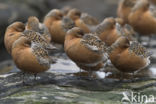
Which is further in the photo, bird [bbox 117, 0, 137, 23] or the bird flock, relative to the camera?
bird [bbox 117, 0, 137, 23]

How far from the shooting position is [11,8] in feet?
61.0

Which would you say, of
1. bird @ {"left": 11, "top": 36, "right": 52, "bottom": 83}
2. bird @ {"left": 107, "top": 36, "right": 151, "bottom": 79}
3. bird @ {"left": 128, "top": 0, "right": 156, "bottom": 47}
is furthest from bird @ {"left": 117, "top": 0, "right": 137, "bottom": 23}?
bird @ {"left": 11, "top": 36, "right": 52, "bottom": 83}

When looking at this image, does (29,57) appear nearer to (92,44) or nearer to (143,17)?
(92,44)

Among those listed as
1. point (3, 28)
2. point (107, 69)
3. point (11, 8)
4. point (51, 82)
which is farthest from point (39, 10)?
point (51, 82)

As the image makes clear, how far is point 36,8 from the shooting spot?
20703mm

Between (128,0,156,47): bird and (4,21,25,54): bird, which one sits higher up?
(128,0,156,47): bird

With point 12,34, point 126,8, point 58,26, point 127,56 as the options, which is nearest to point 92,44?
point 127,56

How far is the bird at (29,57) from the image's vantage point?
8039 millimetres

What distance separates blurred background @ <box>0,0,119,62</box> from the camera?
17109 mm

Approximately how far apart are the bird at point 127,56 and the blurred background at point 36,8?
26.4 feet

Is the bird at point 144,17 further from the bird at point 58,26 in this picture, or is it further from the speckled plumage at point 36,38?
the speckled plumage at point 36,38

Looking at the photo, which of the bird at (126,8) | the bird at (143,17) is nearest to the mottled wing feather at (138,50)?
the bird at (143,17)

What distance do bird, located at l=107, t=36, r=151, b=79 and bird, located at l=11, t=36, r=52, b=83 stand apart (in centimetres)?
174

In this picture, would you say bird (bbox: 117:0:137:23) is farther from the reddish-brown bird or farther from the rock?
the rock
